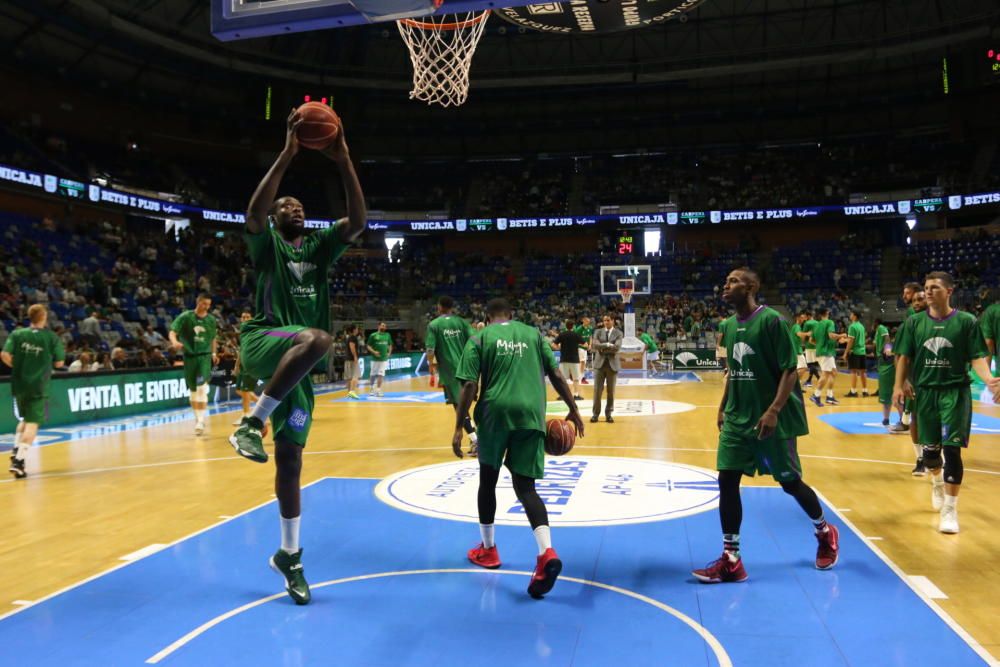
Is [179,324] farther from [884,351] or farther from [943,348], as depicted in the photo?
[884,351]

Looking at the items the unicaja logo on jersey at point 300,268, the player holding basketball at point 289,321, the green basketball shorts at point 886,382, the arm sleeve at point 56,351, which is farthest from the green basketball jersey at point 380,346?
the unicaja logo on jersey at point 300,268

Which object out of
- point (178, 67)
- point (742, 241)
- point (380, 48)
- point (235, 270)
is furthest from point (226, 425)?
point (742, 241)

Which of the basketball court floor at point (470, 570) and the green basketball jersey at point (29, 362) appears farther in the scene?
the green basketball jersey at point (29, 362)

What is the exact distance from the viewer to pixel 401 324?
110 ft

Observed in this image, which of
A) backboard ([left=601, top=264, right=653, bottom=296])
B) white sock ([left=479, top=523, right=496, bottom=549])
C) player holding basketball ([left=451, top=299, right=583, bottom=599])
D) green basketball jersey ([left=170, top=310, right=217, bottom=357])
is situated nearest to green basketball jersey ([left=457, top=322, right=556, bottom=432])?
player holding basketball ([left=451, top=299, right=583, bottom=599])

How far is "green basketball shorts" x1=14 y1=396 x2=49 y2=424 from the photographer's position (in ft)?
26.8

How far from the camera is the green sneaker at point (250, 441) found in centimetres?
359

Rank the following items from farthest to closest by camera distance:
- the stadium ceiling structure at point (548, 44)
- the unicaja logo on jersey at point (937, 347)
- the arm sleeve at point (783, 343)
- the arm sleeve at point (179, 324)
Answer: the stadium ceiling structure at point (548, 44), the arm sleeve at point (179, 324), the unicaja logo on jersey at point (937, 347), the arm sleeve at point (783, 343)

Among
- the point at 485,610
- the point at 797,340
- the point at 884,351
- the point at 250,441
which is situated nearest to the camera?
the point at 250,441

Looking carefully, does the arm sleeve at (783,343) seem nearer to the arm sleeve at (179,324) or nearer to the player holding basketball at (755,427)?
the player holding basketball at (755,427)

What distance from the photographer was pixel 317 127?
3.73 meters

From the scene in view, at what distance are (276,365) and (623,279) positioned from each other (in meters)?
21.9

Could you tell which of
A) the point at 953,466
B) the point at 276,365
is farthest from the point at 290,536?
the point at 953,466

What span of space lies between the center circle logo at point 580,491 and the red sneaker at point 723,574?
1368mm
